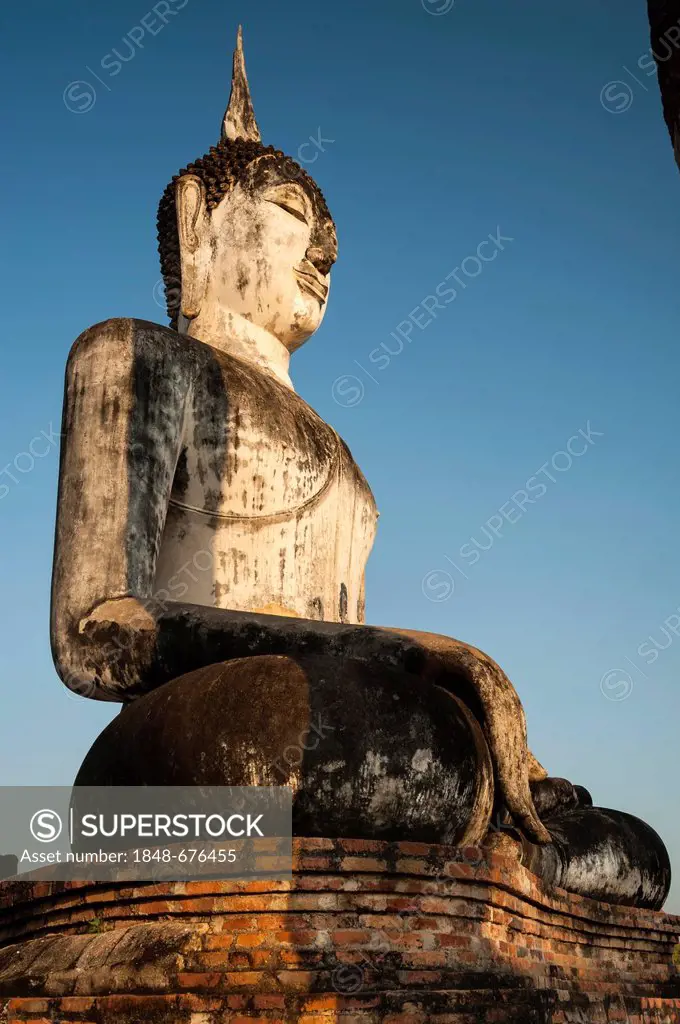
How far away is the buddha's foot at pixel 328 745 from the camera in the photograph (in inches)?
172

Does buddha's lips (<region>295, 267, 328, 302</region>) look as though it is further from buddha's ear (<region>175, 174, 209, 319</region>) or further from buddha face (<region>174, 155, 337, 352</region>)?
buddha's ear (<region>175, 174, 209, 319</region>)

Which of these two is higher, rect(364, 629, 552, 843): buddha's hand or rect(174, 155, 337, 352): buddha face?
rect(174, 155, 337, 352): buddha face

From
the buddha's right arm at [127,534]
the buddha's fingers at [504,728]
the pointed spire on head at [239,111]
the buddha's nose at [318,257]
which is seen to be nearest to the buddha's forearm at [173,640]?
the buddha's right arm at [127,534]

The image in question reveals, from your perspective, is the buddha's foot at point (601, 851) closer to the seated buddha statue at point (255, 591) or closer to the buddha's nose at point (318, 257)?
the seated buddha statue at point (255, 591)

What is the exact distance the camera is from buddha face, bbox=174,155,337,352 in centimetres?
731

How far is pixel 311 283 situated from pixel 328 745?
3.79 meters

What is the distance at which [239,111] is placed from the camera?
26.7 ft

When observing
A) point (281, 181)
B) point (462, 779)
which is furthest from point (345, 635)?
point (281, 181)

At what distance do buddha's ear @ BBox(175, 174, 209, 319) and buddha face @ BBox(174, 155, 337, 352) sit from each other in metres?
0.01

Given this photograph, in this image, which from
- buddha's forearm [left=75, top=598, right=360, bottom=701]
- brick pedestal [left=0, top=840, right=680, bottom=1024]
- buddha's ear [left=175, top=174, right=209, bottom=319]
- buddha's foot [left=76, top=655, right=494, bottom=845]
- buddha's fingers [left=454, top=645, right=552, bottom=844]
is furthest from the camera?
buddha's ear [left=175, top=174, right=209, bottom=319]

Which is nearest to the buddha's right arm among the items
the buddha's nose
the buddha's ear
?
the buddha's ear

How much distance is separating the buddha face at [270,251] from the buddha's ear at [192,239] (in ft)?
0.04

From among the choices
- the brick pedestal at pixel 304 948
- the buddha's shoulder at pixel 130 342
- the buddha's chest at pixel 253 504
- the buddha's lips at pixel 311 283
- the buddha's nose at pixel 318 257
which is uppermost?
the buddha's nose at pixel 318 257

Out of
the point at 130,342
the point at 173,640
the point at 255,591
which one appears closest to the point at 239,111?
the point at 130,342
